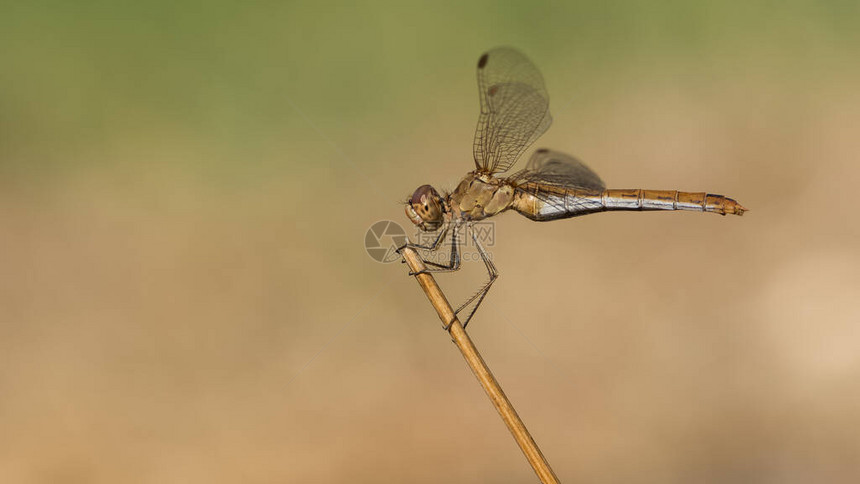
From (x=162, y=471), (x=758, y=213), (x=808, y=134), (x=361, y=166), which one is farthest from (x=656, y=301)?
(x=162, y=471)

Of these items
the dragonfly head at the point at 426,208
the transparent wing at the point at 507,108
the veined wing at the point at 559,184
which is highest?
the transparent wing at the point at 507,108

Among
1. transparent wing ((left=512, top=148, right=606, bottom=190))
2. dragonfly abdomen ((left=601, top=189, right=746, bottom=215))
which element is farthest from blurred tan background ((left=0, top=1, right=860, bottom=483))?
transparent wing ((left=512, top=148, right=606, bottom=190))

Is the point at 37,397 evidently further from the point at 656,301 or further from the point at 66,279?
the point at 656,301

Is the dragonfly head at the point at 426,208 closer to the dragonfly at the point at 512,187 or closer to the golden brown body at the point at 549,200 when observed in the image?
the dragonfly at the point at 512,187

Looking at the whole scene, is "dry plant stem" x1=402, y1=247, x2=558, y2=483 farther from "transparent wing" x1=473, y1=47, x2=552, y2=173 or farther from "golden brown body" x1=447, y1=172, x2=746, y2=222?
"transparent wing" x1=473, y1=47, x2=552, y2=173

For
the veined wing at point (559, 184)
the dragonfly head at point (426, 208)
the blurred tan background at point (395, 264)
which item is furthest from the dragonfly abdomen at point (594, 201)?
the blurred tan background at point (395, 264)

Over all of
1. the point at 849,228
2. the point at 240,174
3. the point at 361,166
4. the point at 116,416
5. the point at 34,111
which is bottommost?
the point at 849,228

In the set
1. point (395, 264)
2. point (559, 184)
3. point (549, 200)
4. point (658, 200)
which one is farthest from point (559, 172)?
point (395, 264)

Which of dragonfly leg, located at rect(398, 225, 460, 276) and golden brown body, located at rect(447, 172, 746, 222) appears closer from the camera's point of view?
dragonfly leg, located at rect(398, 225, 460, 276)
